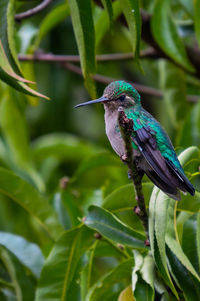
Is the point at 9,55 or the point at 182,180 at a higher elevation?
the point at 9,55

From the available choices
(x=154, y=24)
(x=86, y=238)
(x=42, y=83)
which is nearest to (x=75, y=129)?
(x=42, y=83)

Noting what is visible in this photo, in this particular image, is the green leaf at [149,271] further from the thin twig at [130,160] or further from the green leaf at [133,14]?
the green leaf at [133,14]

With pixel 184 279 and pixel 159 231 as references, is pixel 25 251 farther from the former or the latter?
pixel 159 231

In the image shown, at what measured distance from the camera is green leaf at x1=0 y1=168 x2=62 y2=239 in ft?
10.9

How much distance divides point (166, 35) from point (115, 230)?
5.52ft

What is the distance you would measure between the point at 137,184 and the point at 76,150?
3152mm

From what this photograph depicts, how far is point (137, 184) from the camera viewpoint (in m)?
2.35

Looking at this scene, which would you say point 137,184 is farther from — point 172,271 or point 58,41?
point 58,41

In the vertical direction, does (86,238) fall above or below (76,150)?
above

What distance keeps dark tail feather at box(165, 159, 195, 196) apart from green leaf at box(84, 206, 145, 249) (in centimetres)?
37

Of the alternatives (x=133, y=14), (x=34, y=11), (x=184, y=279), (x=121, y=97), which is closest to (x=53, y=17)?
(x=34, y=11)

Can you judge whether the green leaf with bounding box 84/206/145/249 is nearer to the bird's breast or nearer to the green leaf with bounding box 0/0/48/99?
the bird's breast

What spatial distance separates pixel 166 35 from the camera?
400 cm

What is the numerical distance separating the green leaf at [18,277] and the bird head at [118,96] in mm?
999
